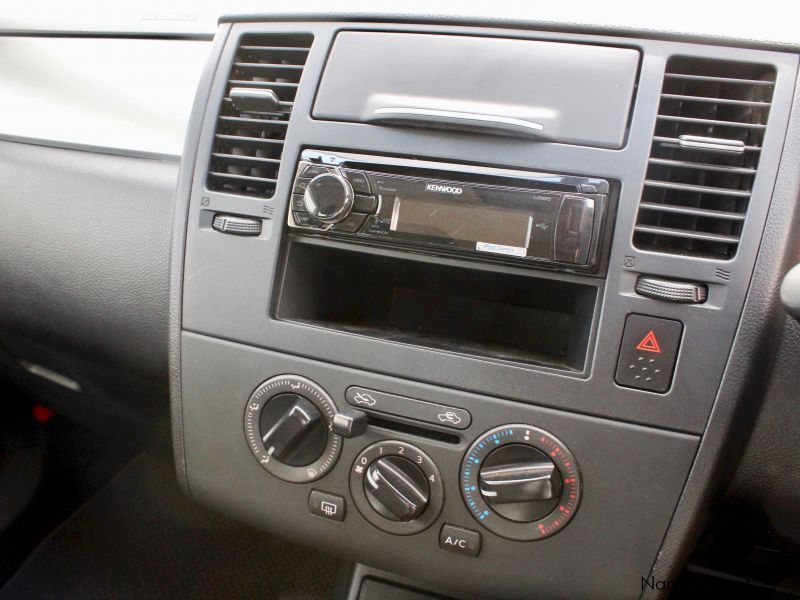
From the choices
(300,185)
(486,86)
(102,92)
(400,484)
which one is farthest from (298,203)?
(102,92)

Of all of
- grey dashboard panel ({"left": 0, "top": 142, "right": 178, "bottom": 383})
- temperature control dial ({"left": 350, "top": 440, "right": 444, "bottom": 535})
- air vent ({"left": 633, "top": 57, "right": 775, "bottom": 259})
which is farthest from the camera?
grey dashboard panel ({"left": 0, "top": 142, "right": 178, "bottom": 383})

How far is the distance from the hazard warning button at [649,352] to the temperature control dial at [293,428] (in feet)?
1.12

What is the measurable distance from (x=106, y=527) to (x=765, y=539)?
127cm

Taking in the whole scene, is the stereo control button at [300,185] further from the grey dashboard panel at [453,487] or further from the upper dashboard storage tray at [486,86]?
the grey dashboard panel at [453,487]

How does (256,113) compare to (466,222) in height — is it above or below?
above

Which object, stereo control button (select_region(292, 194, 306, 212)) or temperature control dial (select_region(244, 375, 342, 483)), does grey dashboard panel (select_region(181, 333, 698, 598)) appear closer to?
temperature control dial (select_region(244, 375, 342, 483))

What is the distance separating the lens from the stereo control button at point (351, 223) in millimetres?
736

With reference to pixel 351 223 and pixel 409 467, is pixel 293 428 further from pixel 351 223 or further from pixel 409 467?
pixel 351 223

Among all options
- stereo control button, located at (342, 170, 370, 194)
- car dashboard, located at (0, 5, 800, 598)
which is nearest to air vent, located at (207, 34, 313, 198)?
car dashboard, located at (0, 5, 800, 598)

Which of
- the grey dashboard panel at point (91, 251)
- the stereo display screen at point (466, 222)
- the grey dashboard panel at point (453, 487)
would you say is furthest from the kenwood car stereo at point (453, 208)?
the grey dashboard panel at point (91, 251)

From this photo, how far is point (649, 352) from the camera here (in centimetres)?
68

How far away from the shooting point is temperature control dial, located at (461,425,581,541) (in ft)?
2.36

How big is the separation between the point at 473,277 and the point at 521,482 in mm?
259

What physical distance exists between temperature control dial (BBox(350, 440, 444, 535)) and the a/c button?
0.07 feet
